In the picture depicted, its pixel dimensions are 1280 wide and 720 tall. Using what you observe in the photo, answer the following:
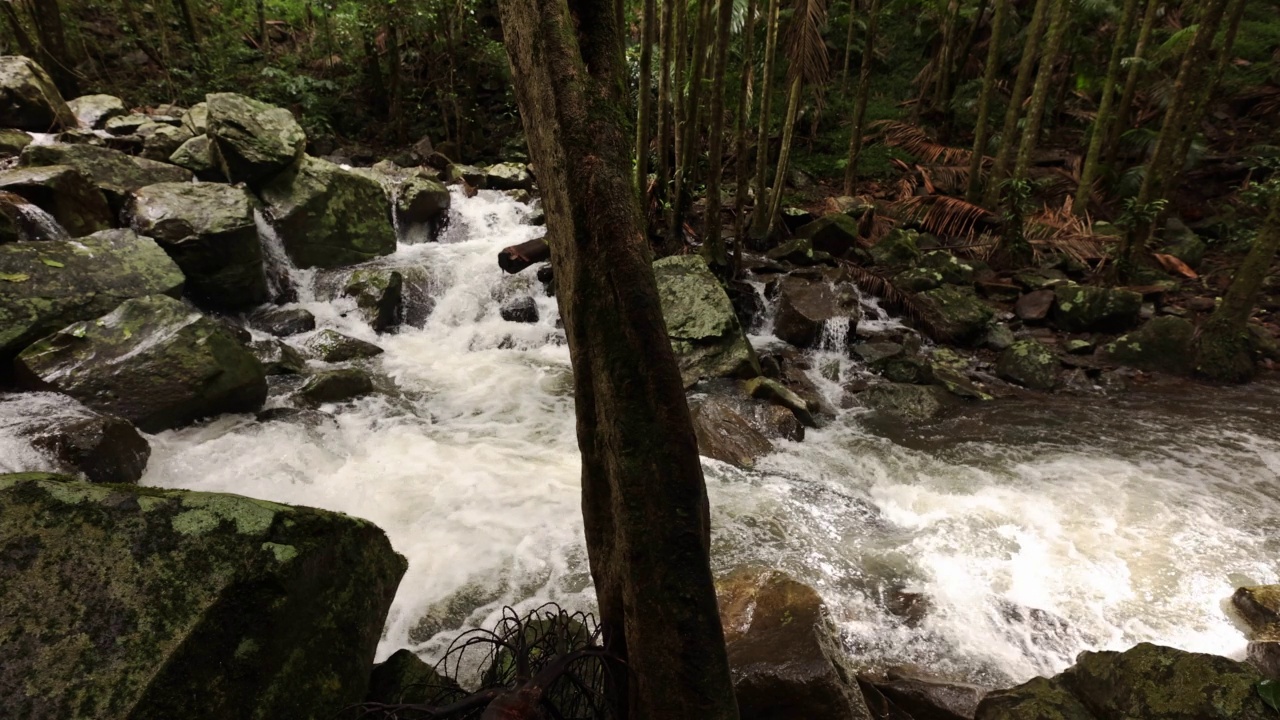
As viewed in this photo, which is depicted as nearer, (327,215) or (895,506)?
(895,506)

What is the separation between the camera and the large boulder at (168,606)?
1.48m

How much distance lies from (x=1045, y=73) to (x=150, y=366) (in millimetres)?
12283

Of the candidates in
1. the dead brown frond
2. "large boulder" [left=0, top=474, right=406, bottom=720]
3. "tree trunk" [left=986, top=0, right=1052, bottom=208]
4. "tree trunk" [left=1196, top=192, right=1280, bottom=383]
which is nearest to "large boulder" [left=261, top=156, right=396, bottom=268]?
"large boulder" [left=0, top=474, right=406, bottom=720]

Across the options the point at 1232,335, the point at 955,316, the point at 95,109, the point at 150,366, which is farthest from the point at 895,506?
the point at 95,109

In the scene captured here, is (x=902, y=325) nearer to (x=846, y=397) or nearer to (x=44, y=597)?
(x=846, y=397)

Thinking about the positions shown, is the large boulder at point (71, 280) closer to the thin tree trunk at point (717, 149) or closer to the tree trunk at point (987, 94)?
the thin tree trunk at point (717, 149)

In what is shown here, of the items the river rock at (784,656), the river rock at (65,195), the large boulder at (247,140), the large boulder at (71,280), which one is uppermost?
the large boulder at (247,140)

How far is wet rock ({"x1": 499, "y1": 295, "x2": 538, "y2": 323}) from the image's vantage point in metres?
8.62

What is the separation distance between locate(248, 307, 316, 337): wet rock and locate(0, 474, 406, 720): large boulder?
6.18m

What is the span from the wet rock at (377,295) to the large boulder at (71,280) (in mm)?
2108

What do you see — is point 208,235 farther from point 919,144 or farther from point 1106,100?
point 919,144

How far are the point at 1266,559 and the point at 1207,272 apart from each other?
750cm

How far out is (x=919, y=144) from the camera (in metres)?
14.1

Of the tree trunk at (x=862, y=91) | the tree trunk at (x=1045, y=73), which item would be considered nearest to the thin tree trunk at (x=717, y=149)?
the tree trunk at (x=862, y=91)
